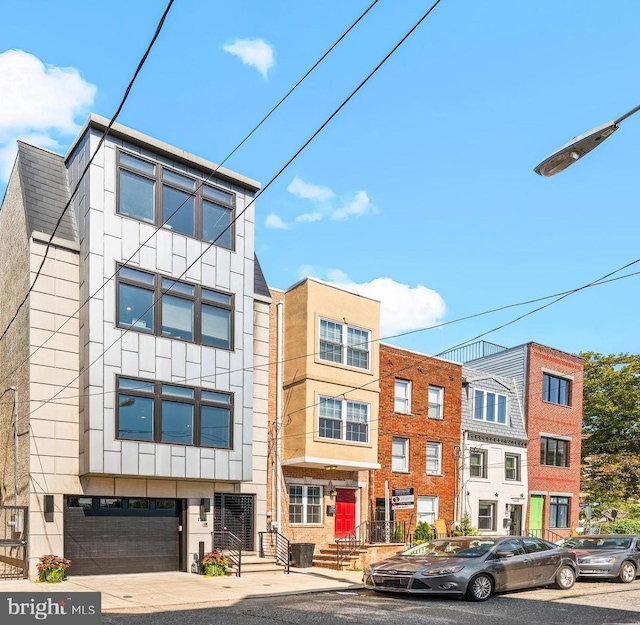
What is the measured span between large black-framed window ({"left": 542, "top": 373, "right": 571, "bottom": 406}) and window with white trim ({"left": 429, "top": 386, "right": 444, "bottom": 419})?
688 centimetres

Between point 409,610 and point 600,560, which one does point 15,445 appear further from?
point 600,560

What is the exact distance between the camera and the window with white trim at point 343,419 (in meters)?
24.3

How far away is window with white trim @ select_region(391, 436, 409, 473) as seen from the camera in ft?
90.5

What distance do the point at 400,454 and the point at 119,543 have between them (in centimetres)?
1138

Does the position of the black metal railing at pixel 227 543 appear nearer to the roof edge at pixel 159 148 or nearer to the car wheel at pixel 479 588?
the car wheel at pixel 479 588

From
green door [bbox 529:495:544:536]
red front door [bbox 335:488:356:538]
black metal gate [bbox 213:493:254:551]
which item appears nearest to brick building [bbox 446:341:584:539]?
green door [bbox 529:495:544:536]

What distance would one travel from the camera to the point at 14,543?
18.1 metres

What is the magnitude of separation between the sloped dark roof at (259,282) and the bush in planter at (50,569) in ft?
31.5

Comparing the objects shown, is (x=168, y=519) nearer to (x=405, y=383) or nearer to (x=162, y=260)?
(x=162, y=260)

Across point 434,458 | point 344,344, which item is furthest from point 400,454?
point 344,344

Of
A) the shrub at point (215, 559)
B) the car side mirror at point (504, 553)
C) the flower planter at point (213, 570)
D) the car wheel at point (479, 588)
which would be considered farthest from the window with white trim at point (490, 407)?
the car wheel at point (479, 588)

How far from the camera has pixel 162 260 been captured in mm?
20562

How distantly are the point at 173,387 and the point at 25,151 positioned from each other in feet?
25.3

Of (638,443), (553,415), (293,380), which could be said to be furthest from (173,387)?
(638,443)
